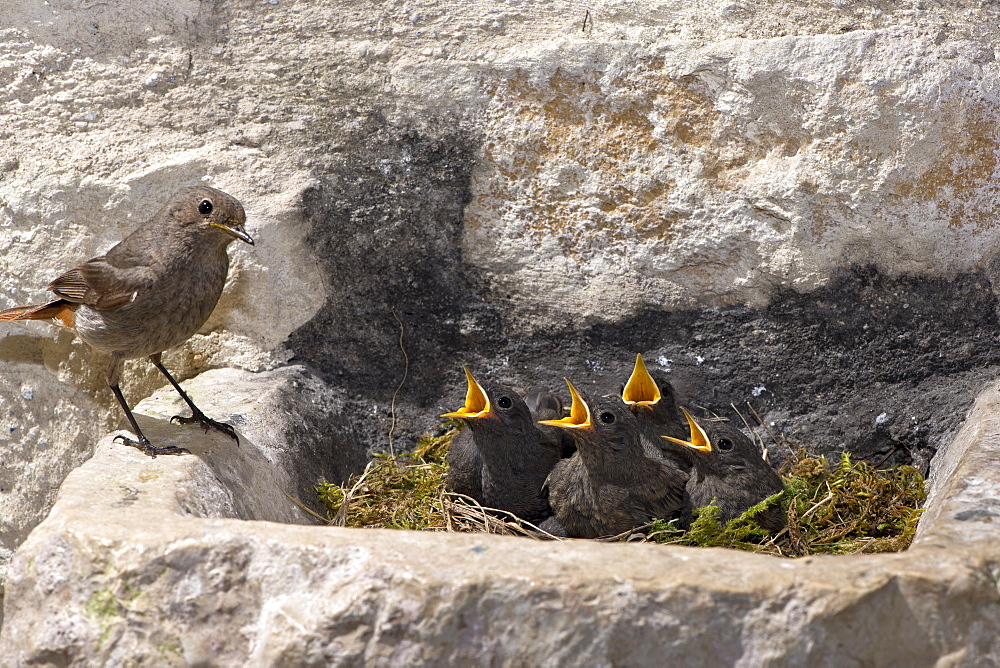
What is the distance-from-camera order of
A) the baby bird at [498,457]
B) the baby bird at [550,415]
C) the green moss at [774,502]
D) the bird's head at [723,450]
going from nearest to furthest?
the green moss at [774,502], the bird's head at [723,450], the baby bird at [498,457], the baby bird at [550,415]

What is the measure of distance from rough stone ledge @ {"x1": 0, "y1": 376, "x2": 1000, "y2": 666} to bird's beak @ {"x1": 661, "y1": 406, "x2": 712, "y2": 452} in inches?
50.9

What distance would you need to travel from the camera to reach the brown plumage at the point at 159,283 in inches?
140

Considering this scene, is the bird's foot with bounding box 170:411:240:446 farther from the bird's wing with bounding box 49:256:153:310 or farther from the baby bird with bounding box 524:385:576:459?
the baby bird with bounding box 524:385:576:459

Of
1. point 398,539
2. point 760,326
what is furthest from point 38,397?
point 760,326

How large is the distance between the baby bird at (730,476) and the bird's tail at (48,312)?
8.31 ft

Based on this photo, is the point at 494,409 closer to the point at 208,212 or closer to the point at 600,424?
A: the point at 600,424

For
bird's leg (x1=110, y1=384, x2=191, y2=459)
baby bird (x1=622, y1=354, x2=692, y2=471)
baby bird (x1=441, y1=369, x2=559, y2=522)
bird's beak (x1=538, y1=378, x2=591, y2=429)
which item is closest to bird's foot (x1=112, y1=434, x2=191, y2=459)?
bird's leg (x1=110, y1=384, x2=191, y2=459)

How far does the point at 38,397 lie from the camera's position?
4.51 metres

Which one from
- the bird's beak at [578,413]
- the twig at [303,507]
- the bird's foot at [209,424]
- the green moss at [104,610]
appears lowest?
the twig at [303,507]

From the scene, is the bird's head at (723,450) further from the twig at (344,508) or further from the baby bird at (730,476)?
the twig at (344,508)

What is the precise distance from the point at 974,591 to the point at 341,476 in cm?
284

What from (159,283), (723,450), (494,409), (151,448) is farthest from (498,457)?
(159,283)

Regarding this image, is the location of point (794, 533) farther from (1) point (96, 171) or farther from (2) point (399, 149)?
(1) point (96, 171)

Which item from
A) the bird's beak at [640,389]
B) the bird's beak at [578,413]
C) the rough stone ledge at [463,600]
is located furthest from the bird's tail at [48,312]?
the bird's beak at [640,389]
